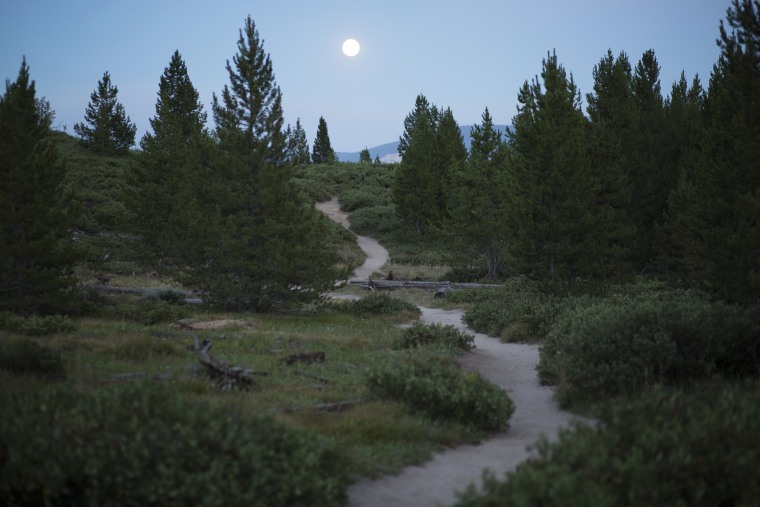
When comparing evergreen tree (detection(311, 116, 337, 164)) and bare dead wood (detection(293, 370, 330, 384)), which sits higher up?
evergreen tree (detection(311, 116, 337, 164))

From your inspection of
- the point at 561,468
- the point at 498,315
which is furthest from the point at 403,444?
A: the point at 498,315

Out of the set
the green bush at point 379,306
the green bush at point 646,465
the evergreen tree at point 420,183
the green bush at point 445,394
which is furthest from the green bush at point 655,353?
the evergreen tree at point 420,183

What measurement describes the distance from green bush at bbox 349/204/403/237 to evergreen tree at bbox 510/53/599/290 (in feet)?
127

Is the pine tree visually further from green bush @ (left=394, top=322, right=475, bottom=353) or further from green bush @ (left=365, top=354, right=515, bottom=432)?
green bush @ (left=365, top=354, right=515, bottom=432)

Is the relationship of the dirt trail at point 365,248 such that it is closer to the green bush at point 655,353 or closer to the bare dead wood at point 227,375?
the green bush at point 655,353

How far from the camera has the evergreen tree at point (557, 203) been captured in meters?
25.1

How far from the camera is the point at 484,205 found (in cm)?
4006

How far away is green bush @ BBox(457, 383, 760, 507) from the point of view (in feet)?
18.1

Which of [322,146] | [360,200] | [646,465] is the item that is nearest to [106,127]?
[360,200]

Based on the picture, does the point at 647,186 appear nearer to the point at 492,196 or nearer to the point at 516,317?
the point at 492,196

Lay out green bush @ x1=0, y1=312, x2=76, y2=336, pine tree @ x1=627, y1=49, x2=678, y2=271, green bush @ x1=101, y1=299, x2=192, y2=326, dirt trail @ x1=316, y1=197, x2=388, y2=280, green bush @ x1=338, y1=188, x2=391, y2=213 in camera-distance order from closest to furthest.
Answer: green bush @ x1=0, y1=312, x2=76, y2=336, green bush @ x1=101, y1=299, x2=192, y2=326, pine tree @ x1=627, y1=49, x2=678, y2=271, dirt trail @ x1=316, y1=197, x2=388, y2=280, green bush @ x1=338, y1=188, x2=391, y2=213

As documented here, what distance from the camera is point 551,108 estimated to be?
1045 inches

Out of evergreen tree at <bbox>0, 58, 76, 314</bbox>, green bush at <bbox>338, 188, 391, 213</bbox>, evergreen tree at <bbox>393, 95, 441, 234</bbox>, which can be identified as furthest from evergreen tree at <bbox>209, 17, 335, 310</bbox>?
green bush at <bbox>338, 188, 391, 213</bbox>

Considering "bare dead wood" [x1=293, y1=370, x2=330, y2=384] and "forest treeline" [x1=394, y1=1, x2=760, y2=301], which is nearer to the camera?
"bare dead wood" [x1=293, y1=370, x2=330, y2=384]
